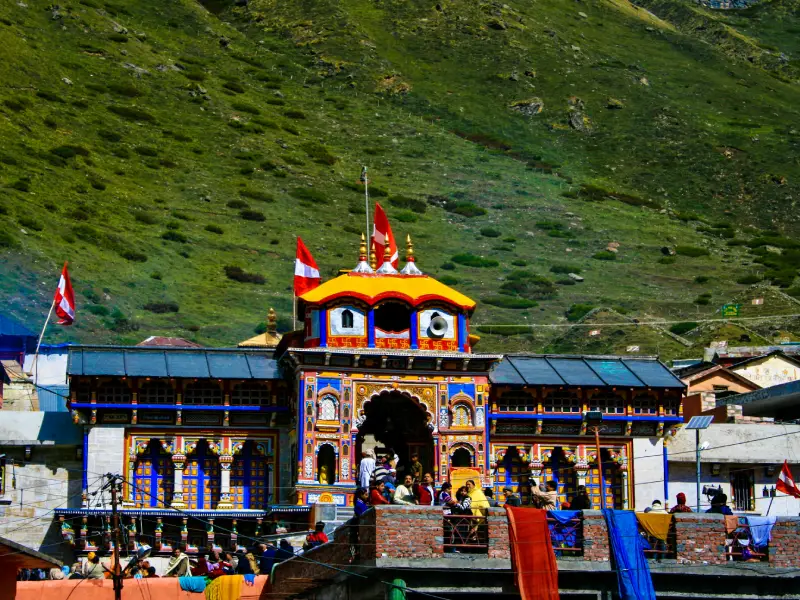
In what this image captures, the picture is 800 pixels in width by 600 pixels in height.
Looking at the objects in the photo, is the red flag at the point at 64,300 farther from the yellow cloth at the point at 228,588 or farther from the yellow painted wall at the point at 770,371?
the yellow painted wall at the point at 770,371

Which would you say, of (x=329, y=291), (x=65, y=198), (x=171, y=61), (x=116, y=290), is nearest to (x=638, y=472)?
(x=329, y=291)

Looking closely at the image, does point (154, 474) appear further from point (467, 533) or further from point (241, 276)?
point (241, 276)

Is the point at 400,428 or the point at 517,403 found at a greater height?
the point at 517,403

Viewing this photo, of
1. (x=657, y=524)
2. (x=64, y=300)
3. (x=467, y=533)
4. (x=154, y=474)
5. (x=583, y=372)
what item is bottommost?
(x=467, y=533)

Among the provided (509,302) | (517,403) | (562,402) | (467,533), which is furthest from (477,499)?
(509,302)

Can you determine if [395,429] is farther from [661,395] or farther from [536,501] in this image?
[536,501]

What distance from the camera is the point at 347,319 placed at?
157ft

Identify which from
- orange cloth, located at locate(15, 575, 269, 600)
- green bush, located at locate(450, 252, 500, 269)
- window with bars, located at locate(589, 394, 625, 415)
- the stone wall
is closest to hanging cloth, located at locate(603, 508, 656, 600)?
orange cloth, located at locate(15, 575, 269, 600)

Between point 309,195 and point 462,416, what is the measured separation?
99.3 metres

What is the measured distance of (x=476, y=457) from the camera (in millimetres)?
48094

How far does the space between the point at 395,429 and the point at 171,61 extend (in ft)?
427

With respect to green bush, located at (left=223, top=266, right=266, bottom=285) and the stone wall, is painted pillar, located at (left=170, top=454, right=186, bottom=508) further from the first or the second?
green bush, located at (left=223, top=266, right=266, bottom=285)

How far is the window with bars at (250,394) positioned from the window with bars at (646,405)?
36.9 ft

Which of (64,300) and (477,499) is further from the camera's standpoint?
(64,300)
